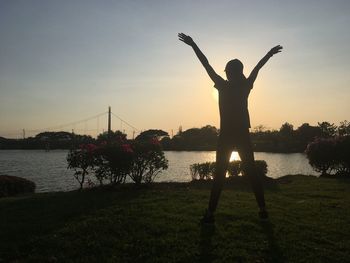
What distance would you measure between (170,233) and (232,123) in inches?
82.6

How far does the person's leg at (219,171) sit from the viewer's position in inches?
270

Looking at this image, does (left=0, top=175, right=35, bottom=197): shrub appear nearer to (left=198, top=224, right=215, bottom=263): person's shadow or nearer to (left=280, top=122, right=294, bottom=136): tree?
(left=198, top=224, right=215, bottom=263): person's shadow

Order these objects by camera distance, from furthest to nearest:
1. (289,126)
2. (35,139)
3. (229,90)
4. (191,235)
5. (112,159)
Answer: (35,139) < (289,126) < (112,159) < (229,90) < (191,235)

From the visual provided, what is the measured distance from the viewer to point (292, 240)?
6.27 m

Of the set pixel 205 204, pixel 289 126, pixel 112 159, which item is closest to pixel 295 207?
pixel 205 204

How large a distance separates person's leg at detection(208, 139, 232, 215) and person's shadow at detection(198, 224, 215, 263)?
0.32 m

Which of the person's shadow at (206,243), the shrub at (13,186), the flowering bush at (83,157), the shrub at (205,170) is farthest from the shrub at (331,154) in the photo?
the person's shadow at (206,243)

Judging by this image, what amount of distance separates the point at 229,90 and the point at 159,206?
316cm

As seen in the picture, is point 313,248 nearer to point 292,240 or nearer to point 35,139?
point 292,240

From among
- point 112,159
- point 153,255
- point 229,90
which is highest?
point 229,90

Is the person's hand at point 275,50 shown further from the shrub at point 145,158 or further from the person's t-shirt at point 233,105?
the shrub at point 145,158

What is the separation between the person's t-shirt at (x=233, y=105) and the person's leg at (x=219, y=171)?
27 centimetres

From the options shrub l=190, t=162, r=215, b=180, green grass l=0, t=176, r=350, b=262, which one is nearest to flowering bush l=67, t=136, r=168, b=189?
shrub l=190, t=162, r=215, b=180

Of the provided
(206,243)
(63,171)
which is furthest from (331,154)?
(206,243)
